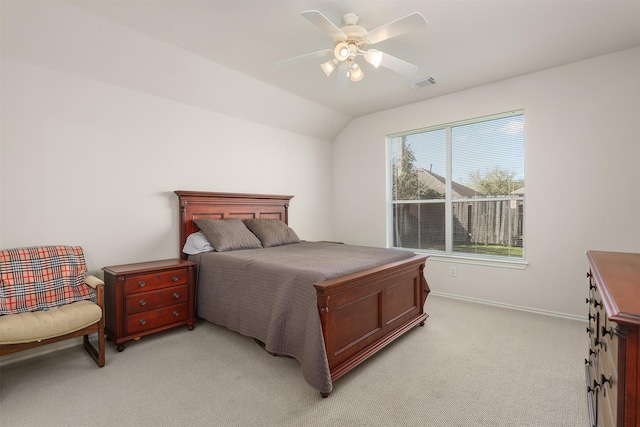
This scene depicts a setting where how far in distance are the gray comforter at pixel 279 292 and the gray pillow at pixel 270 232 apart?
405mm

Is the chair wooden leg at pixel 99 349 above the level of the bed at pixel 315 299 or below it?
below

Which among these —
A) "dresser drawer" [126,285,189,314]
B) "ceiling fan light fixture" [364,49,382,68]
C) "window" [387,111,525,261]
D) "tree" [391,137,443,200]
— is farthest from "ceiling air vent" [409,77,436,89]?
"dresser drawer" [126,285,189,314]

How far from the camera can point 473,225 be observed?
13.8 ft

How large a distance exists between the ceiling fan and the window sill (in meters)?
2.61

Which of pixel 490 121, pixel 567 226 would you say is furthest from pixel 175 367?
pixel 490 121

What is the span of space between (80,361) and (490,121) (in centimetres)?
492

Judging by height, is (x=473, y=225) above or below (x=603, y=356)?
above

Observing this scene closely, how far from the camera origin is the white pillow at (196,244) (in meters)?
3.44

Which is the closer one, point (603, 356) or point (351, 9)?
point (603, 356)

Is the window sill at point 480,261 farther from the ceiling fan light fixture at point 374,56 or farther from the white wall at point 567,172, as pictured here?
the ceiling fan light fixture at point 374,56

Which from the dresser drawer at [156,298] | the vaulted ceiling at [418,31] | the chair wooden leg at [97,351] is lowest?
→ the chair wooden leg at [97,351]

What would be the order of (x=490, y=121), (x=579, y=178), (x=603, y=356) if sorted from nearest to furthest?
1. (x=603, y=356)
2. (x=579, y=178)
3. (x=490, y=121)

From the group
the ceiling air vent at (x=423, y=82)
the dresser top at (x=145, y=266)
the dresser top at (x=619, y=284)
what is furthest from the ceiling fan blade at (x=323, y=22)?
the dresser top at (x=145, y=266)

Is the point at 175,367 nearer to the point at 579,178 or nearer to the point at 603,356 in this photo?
the point at 603,356
